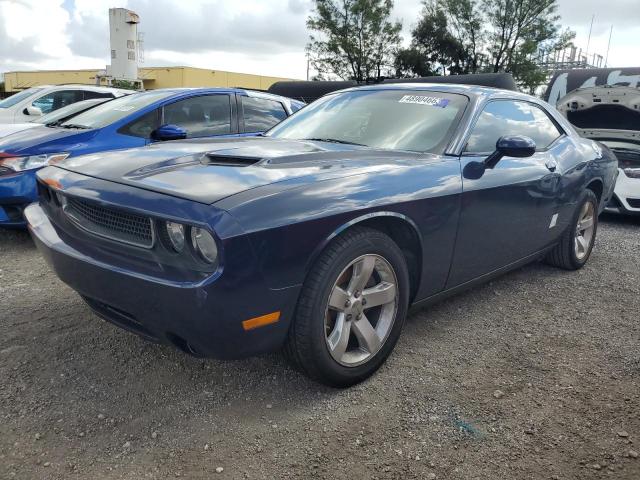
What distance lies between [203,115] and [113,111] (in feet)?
2.84

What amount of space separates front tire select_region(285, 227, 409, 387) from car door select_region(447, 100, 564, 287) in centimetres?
55

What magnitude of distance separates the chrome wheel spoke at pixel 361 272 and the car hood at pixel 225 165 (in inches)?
15.8

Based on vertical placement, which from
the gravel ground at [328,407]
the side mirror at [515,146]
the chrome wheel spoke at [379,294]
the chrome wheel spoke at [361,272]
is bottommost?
the gravel ground at [328,407]

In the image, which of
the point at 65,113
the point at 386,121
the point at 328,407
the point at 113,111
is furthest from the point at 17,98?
the point at 328,407

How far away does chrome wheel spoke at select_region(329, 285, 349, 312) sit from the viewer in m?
2.34

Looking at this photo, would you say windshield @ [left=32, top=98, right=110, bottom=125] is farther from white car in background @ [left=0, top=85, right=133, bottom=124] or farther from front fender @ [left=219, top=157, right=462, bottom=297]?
front fender @ [left=219, top=157, right=462, bottom=297]

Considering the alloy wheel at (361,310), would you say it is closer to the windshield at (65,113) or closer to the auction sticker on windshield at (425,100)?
the auction sticker on windshield at (425,100)

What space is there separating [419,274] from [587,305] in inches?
67.8

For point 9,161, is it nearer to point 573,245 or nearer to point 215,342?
point 215,342

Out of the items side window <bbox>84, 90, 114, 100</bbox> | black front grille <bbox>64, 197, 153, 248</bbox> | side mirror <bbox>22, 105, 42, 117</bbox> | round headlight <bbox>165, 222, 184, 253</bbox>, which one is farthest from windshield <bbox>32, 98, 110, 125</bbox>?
round headlight <bbox>165, 222, 184, 253</bbox>

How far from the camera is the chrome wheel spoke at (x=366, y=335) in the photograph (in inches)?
98.7

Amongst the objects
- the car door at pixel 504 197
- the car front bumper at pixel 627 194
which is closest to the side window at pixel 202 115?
the car door at pixel 504 197

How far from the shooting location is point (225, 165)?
8.05ft

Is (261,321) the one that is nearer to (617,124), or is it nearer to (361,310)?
(361,310)
